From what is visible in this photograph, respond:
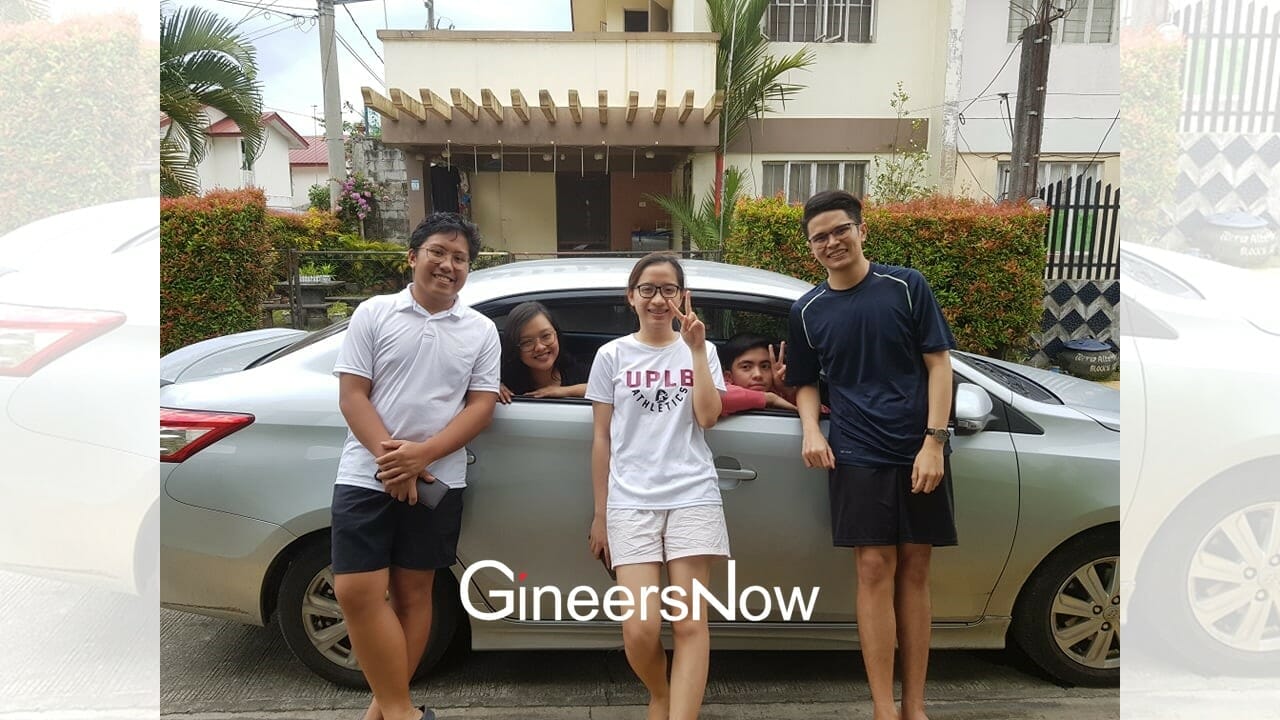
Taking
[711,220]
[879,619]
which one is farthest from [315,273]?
[879,619]

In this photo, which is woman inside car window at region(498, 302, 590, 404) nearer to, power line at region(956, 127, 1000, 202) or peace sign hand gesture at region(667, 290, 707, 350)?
peace sign hand gesture at region(667, 290, 707, 350)

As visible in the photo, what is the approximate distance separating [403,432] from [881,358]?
4.88 ft

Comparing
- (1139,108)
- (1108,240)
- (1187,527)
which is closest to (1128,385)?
(1187,527)

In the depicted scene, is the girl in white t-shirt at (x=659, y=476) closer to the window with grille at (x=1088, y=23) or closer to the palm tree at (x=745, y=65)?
the palm tree at (x=745, y=65)

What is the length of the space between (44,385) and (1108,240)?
338 inches

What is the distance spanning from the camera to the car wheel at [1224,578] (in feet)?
9.15

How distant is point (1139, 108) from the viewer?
352cm

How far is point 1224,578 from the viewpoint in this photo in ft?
9.25

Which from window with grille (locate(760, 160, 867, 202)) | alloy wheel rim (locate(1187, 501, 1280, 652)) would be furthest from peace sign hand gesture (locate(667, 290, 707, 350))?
window with grille (locate(760, 160, 867, 202))

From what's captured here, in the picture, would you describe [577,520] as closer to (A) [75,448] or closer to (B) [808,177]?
(A) [75,448]

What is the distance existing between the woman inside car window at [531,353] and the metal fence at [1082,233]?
6582mm

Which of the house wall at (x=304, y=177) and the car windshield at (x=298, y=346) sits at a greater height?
the house wall at (x=304, y=177)

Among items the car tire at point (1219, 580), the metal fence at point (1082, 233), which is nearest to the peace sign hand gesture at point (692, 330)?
the car tire at point (1219, 580)

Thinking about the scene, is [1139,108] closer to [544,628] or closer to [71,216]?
[544,628]
